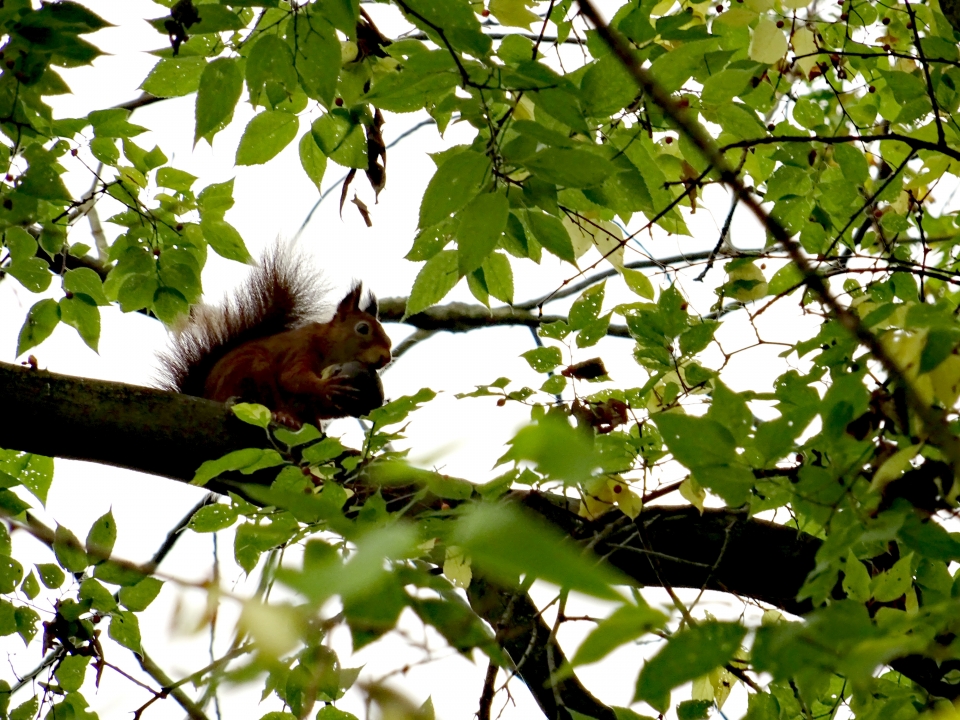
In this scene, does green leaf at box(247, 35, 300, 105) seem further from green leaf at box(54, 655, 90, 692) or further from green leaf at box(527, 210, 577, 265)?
green leaf at box(54, 655, 90, 692)

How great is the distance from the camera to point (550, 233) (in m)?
1.57

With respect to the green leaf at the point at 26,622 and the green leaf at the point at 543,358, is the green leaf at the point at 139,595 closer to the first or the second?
the green leaf at the point at 26,622

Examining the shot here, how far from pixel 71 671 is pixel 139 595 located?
0.24 meters

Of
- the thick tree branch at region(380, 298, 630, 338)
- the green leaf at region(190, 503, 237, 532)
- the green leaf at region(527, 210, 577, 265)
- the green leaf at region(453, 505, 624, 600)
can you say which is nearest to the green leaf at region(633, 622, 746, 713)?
the green leaf at region(453, 505, 624, 600)

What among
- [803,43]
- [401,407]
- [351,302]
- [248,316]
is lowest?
[401,407]

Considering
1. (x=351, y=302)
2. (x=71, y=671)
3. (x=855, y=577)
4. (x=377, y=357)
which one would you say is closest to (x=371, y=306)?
(x=351, y=302)

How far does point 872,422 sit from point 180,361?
330 centimetres

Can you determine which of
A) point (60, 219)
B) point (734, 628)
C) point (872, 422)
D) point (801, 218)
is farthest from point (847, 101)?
point (734, 628)

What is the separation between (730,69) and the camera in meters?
1.94

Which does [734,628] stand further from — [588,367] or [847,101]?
[847,101]

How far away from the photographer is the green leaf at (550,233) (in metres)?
1.56

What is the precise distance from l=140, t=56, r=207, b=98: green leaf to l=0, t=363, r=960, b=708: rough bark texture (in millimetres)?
929

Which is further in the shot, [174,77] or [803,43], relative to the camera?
[803,43]

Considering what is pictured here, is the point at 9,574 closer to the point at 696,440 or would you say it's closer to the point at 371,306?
the point at 696,440
